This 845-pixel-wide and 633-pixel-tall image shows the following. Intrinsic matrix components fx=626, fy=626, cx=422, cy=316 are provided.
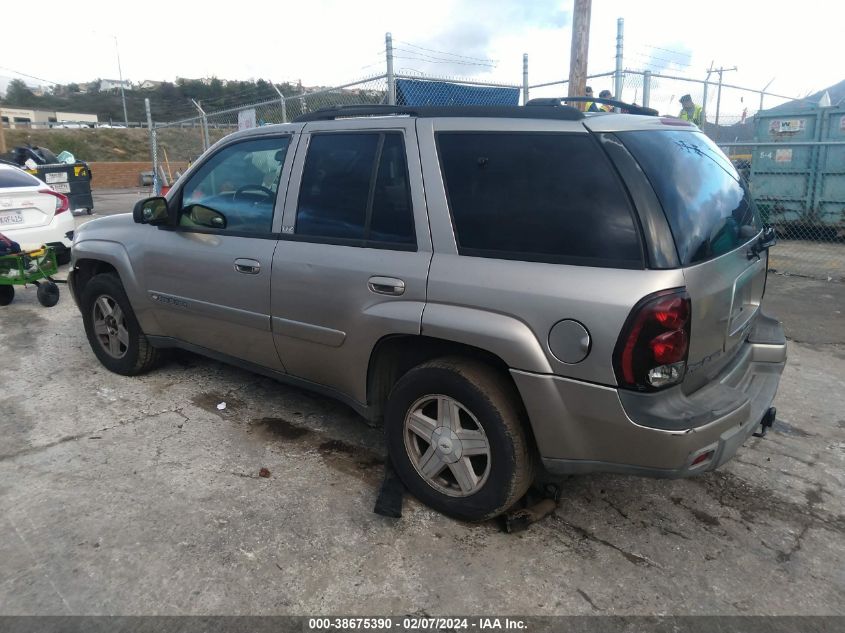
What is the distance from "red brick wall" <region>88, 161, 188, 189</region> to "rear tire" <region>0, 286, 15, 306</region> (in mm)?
24492

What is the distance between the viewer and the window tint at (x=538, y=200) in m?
2.45

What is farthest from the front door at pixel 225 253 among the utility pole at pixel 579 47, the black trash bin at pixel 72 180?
the black trash bin at pixel 72 180

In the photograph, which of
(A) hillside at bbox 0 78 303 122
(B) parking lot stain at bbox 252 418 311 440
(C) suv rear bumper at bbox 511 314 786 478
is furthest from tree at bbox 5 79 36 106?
(C) suv rear bumper at bbox 511 314 786 478

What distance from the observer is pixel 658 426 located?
2379mm

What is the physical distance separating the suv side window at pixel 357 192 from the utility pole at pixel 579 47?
578cm

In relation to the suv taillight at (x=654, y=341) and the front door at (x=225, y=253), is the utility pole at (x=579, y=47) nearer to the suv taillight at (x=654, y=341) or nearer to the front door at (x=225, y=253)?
the front door at (x=225, y=253)

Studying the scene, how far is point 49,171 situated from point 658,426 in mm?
16039

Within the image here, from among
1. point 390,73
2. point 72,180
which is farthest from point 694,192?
point 72,180

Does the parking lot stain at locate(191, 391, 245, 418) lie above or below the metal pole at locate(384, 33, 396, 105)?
below

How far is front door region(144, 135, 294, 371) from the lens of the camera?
11.9 feet

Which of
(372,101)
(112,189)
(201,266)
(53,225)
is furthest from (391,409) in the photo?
(112,189)

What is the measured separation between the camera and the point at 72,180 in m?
15.4

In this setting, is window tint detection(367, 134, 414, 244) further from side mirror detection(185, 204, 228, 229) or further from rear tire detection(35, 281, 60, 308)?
rear tire detection(35, 281, 60, 308)

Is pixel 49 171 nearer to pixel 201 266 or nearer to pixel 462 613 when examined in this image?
pixel 201 266
